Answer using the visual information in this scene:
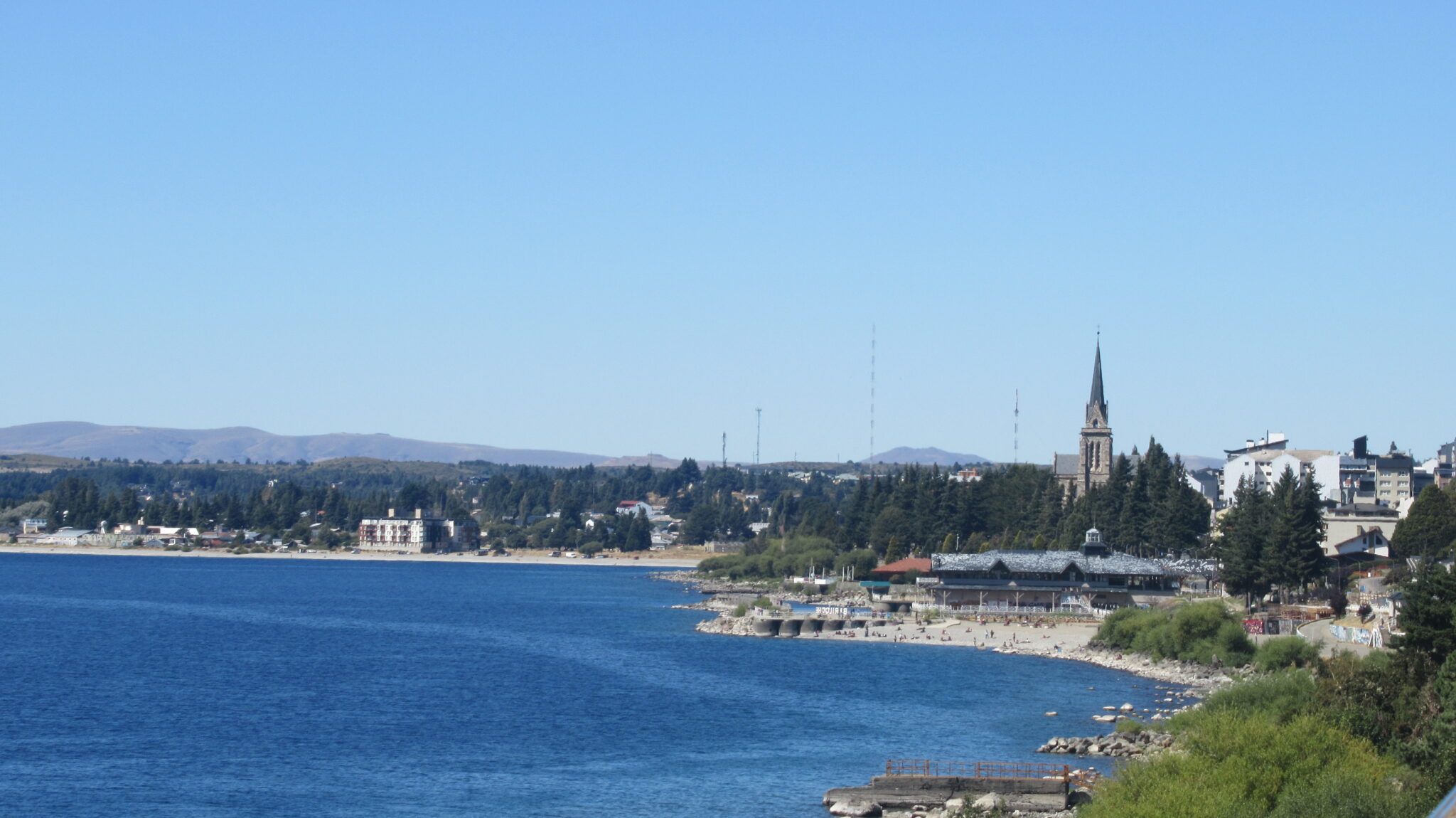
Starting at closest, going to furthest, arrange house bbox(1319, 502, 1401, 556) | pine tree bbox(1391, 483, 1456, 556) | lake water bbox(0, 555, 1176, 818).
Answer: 1. lake water bbox(0, 555, 1176, 818)
2. pine tree bbox(1391, 483, 1456, 556)
3. house bbox(1319, 502, 1401, 556)

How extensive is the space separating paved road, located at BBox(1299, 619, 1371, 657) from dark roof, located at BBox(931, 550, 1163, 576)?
21.3 metres

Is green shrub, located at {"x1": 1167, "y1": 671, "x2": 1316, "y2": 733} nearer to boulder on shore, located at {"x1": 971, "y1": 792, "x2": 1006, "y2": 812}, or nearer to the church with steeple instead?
boulder on shore, located at {"x1": 971, "y1": 792, "x2": 1006, "y2": 812}

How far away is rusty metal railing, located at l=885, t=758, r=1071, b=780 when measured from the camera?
142 feet

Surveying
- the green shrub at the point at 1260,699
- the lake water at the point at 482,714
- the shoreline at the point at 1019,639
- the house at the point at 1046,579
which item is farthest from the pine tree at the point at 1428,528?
the green shrub at the point at 1260,699

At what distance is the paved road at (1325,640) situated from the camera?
6300cm

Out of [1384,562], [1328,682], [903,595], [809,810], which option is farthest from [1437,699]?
[903,595]

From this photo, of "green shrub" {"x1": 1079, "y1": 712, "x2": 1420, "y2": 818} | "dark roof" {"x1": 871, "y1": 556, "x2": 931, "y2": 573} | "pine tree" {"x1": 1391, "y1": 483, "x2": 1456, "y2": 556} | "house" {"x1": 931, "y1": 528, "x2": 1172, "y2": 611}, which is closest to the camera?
"green shrub" {"x1": 1079, "y1": 712, "x2": 1420, "y2": 818}

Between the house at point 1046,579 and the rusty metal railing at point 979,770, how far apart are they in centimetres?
5597

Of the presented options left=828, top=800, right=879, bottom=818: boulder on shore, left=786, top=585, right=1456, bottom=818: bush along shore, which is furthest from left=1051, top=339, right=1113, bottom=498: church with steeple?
left=828, top=800, right=879, bottom=818: boulder on shore

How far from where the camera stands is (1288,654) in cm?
6181

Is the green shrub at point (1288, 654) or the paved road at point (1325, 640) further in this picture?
the paved road at point (1325, 640)

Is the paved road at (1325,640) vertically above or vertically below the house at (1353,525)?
below

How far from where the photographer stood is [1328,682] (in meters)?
42.2

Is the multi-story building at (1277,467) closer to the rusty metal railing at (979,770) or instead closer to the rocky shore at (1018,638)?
the rocky shore at (1018,638)
